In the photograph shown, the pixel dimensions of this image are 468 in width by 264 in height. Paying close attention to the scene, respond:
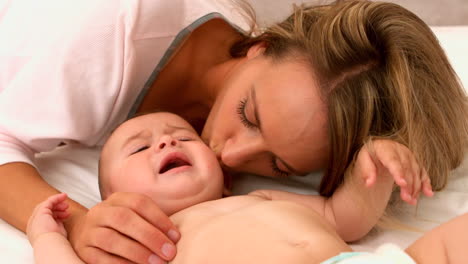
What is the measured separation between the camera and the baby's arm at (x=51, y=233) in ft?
2.89

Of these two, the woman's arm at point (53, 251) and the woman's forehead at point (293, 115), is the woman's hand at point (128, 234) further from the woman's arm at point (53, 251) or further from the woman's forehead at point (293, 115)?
the woman's forehead at point (293, 115)

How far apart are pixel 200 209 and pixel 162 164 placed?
0.11 meters

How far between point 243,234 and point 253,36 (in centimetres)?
65

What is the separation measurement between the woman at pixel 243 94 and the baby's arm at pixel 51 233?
0.08 feet

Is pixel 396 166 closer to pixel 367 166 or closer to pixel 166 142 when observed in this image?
pixel 367 166

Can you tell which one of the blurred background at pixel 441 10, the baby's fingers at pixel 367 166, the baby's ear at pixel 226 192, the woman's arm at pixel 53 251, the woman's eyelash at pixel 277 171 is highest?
the baby's fingers at pixel 367 166


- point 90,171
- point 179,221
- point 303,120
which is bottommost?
point 90,171

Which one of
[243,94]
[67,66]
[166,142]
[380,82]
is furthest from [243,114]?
[67,66]

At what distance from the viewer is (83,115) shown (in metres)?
1.20

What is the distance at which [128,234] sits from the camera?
89 cm

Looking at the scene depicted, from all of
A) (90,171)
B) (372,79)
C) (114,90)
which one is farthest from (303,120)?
(90,171)

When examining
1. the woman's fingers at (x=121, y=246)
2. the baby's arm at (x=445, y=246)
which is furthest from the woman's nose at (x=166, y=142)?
the baby's arm at (x=445, y=246)

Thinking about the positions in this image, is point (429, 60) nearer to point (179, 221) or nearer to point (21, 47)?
point (179, 221)

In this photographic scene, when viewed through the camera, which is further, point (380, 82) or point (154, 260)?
point (380, 82)
